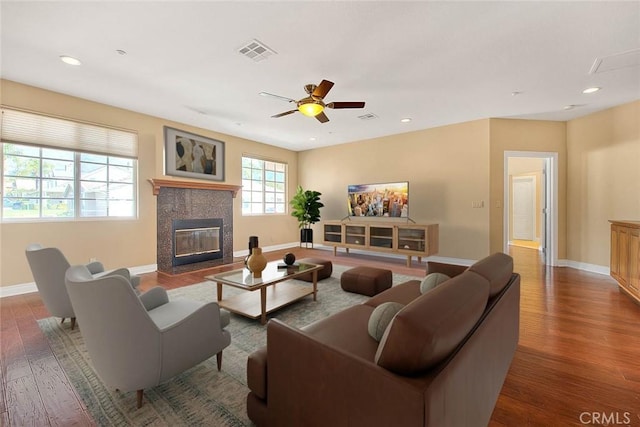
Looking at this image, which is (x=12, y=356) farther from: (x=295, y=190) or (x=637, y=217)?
(x=637, y=217)

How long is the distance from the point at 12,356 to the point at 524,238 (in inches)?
428

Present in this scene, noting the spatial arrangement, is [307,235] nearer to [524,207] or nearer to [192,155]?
[192,155]

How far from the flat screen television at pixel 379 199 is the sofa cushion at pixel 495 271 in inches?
160

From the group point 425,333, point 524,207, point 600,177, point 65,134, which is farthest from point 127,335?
point 524,207

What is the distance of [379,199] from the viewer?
6344mm

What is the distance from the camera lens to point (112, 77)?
348 cm

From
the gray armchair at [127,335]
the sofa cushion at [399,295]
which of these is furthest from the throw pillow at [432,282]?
the gray armchair at [127,335]

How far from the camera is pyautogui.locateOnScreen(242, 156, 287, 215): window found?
6906 millimetres

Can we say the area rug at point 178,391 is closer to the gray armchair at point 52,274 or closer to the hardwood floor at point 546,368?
the hardwood floor at point 546,368

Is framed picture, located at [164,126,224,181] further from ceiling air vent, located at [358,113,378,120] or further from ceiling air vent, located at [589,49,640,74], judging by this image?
ceiling air vent, located at [589,49,640,74]

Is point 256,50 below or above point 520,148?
above

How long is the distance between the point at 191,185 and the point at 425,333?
5.52 metres

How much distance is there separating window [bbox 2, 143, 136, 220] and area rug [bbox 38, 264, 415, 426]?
2094 millimetres

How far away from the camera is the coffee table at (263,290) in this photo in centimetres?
273
